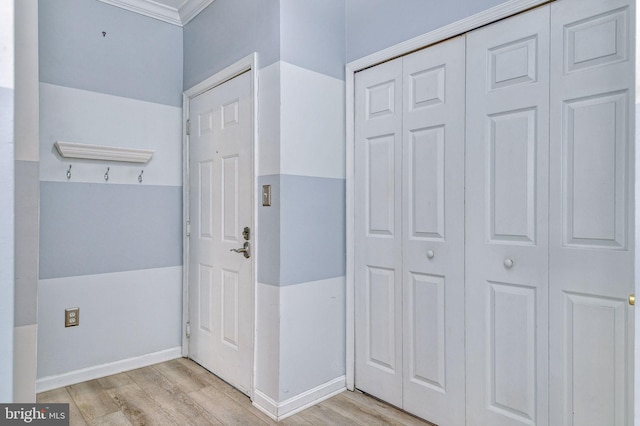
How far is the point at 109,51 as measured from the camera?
2713mm

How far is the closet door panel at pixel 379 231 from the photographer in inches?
86.1

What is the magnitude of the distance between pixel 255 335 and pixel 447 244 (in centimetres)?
119

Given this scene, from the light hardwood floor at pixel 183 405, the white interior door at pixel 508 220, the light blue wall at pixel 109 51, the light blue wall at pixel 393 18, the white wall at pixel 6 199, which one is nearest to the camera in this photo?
the white wall at pixel 6 199

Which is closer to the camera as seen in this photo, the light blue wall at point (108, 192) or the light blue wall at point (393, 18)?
the light blue wall at point (393, 18)

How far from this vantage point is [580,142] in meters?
1.56

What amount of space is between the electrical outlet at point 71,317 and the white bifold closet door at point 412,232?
70.9 inches

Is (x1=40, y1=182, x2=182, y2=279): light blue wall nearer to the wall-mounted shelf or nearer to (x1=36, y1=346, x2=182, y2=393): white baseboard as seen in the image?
the wall-mounted shelf

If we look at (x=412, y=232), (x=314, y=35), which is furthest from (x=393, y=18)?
(x=412, y=232)

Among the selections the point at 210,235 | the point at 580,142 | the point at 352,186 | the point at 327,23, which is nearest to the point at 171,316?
the point at 210,235

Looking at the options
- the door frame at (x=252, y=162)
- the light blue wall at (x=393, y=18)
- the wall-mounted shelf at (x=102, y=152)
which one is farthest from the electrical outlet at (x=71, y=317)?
the light blue wall at (x=393, y=18)

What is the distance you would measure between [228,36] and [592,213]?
2222 millimetres

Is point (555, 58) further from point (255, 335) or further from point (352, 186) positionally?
point (255, 335)

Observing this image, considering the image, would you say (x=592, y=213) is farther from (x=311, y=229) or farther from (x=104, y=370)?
(x=104, y=370)

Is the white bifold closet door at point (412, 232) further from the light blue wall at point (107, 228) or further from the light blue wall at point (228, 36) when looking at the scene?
the light blue wall at point (107, 228)
